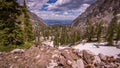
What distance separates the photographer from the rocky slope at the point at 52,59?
17.5 metres

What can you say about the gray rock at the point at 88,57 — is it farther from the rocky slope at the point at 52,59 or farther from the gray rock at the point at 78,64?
the gray rock at the point at 78,64

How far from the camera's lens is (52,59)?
58.2 ft

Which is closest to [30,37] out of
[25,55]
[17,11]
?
[17,11]

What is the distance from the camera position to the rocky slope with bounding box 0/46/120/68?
687 inches

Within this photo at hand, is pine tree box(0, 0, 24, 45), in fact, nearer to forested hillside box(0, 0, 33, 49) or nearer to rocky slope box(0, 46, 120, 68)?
forested hillside box(0, 0, 33, 49)

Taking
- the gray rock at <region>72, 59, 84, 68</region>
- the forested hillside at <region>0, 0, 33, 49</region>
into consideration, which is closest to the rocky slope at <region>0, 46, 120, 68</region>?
the gray rock at <region>72, 59, 84, 68</region>

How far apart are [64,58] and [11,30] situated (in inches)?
288

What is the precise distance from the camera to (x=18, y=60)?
18031mm

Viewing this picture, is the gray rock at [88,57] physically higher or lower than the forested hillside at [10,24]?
lower

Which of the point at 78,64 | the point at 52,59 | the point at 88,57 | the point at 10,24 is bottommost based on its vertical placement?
the point at 78,64

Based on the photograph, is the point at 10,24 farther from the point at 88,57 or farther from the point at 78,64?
the point at 88,57

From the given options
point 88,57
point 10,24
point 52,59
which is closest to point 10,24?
point 10,24

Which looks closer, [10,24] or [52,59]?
[52,59]

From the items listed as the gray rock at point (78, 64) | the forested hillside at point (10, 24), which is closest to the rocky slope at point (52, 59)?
the gray rock at point (78, 64)
